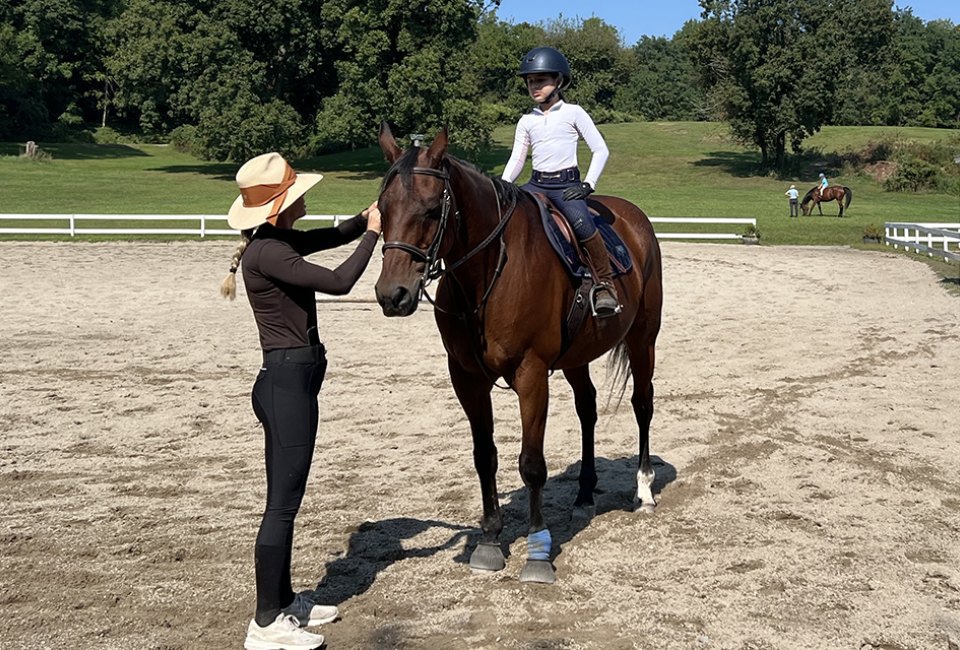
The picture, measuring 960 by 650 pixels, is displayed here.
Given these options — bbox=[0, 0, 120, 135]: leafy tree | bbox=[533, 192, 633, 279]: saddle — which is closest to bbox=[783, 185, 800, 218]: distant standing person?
bbox=[533, 192, 633, 279]: saddle

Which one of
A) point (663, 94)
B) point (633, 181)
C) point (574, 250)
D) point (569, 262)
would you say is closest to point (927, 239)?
point (574, 250)

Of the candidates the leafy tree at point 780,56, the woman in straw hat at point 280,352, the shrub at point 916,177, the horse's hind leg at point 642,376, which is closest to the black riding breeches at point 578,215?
the horse's hind leg at point 642,376

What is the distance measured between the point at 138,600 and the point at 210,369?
6403 millimetres

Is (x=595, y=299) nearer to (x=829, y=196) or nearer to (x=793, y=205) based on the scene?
(x=793, y=205)

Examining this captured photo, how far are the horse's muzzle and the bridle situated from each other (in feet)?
0.18

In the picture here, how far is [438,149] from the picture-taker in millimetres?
4824

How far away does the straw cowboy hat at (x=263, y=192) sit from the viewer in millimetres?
4680

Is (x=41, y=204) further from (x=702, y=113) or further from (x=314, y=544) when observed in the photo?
(x=702, y=113)

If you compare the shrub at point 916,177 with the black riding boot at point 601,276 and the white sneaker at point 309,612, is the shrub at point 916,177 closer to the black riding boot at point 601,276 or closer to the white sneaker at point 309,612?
the black riding boot at point 601,276

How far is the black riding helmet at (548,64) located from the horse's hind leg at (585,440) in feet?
6.55

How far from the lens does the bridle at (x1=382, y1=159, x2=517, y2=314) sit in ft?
15.5

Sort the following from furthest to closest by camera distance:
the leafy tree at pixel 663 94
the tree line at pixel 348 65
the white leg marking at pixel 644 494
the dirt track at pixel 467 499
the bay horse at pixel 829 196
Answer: the leafy tree at pixel 663 94, the tree line at pixel 348 65, the bay horse at pixel 829 196, the white leg marking at pixel 644 494, the dirt track at pixel 467 499

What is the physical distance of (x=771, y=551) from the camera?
19.0 ft

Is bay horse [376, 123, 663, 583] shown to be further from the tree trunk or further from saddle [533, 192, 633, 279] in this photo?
the tree trunk
